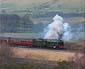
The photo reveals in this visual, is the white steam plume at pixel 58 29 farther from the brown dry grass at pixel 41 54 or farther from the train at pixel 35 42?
the brown dry grass at pixel 41 54

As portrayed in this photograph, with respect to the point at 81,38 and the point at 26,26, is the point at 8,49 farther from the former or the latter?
the point at 81,38

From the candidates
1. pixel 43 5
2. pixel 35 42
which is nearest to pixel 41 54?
pixel 35 42

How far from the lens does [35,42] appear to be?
182 inches

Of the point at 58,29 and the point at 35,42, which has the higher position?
the point at 58,29

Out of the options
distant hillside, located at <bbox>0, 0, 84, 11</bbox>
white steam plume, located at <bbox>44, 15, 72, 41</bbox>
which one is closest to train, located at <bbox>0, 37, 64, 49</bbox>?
white steam plume, located at <bbox>44, 15, 72, 41</bbox>

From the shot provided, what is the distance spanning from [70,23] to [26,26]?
23.8 inches

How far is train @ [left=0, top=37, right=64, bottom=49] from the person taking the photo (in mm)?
4559

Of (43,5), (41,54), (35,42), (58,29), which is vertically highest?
(43,5)

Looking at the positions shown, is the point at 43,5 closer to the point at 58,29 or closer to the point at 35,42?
the point at 58,29

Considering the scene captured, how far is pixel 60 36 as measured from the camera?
15.1 ft

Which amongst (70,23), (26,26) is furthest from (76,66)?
(26,26)

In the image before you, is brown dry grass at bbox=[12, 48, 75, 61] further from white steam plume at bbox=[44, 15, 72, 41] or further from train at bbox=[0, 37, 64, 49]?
white steam plume at bbox=[44, 15, 72, 41]

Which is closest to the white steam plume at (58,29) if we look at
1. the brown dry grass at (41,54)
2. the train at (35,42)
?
the train at (35,42)

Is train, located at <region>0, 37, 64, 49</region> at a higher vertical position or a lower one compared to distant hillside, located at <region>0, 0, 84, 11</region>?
lower
